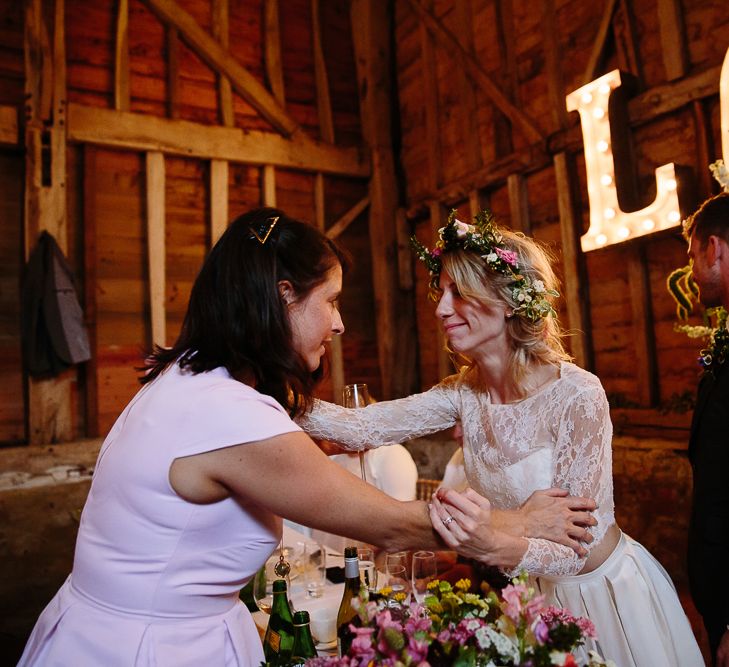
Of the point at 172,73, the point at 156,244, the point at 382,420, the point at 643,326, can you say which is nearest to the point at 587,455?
the point at 382,420

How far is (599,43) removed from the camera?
4355mm

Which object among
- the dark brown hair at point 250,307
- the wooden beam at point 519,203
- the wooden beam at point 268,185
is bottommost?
the dark brown hair at point 250,307

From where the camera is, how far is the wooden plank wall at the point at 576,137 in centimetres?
388

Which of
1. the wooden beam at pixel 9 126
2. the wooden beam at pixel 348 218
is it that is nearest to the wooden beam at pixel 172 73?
the wooden beam at pixel 9 126

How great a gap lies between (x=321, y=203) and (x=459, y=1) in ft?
7.68

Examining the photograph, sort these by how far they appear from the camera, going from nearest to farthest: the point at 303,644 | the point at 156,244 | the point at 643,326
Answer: the point at 303,644
the point at 643,326
the point at 156,244

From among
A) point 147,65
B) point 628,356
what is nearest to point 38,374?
point 147,65

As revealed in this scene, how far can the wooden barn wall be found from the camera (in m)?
5.02

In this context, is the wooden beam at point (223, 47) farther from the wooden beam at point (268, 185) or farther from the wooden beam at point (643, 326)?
the wooden beam at point (643, 326)

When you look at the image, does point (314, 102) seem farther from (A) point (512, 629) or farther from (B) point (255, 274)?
(A) point (512, 629)

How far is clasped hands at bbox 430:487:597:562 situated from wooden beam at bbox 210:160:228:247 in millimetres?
4622

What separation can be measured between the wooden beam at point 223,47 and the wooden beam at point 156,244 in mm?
830

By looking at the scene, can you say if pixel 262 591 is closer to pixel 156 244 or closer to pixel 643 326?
pixel 643 326

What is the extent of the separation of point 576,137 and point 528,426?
10.8 feet
